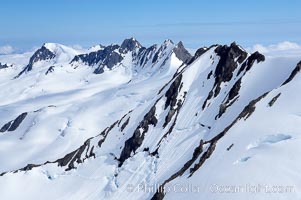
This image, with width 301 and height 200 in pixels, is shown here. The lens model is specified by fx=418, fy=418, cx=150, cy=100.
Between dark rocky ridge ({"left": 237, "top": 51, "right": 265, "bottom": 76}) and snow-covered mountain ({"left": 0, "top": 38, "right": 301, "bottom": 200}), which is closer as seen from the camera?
snow-covered mountain ({"left": 0, "top": 38, "right": 301, "bottom": 200})

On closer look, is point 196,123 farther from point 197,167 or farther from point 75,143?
point 75,143

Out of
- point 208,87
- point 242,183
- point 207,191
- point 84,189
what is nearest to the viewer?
point 242,183

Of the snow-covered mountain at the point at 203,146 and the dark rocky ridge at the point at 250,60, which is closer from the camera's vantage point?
the snow-covered mountain at the point at 203,146

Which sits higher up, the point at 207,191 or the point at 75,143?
the point at 207,191

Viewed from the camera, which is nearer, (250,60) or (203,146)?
(203,146)

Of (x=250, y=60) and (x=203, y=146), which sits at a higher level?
(x=250, y=60)

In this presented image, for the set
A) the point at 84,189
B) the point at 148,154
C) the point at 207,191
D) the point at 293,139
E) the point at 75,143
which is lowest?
the point at 75,143

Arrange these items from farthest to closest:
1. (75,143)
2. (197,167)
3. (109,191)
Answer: (75,143) → (109,191) → (197,167)

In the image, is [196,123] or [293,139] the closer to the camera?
[293,139]

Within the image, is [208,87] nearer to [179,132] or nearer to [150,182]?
[179,132]

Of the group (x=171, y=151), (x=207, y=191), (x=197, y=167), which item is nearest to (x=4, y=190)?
(x=171, y=151)
